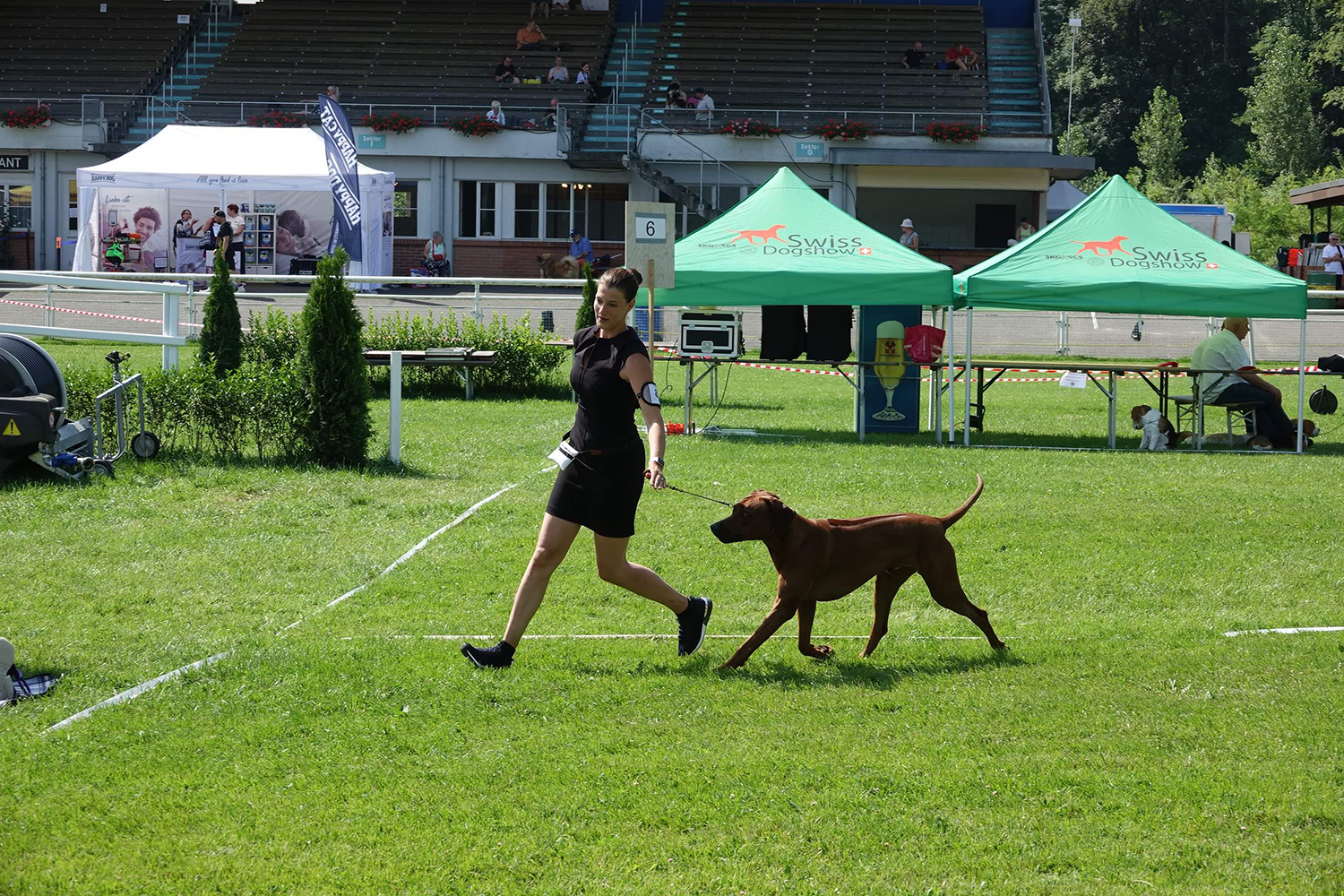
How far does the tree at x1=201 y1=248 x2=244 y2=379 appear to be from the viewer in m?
15.3

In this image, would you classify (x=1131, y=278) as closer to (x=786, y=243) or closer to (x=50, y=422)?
(x=786, y=243)

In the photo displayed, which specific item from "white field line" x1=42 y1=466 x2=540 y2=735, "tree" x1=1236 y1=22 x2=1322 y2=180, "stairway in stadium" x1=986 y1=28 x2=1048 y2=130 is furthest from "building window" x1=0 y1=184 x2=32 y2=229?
"tree" x1=1236 y1=22 x2=1322 y2=180

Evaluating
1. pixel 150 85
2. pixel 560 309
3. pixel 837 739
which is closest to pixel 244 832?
pixel 837 739

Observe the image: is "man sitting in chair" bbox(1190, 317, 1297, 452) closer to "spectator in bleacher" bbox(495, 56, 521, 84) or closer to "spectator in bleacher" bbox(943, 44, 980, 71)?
"spectator in bleacher" bbox(943, 44, 980, 71)

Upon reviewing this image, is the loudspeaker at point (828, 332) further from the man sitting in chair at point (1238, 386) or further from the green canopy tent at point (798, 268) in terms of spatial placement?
the man sitting in chair at point (1238, 386)

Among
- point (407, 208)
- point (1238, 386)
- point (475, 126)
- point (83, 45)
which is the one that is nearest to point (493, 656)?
point (1238, 386)

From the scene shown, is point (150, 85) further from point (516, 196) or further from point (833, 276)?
point (833, 276)

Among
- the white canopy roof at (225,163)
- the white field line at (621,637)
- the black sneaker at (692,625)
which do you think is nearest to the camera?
the black sneaker at (692,625)

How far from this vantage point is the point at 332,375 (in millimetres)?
12016

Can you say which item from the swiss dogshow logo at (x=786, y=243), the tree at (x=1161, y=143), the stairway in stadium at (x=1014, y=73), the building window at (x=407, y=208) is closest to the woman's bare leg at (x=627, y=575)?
the swiss dogshow logo at (x=786, y=243)

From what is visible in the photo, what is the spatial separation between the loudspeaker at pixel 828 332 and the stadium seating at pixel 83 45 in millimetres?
31655

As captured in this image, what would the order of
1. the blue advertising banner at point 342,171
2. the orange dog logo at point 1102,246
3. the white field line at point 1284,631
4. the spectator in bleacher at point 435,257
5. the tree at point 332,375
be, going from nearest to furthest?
the white field line at point 1284,631, the tree at point 332,375, the orange dog logo at point 1102,246, the blue advertising banner at point 342,171, the spectator in bleacher at point 435,257

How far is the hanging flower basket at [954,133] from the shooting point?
127 ft

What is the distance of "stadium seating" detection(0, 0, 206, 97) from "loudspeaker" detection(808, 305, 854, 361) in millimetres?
31655
